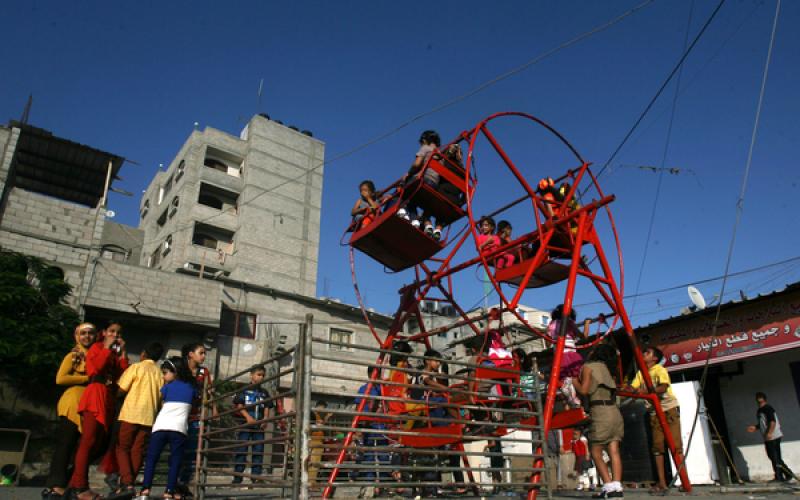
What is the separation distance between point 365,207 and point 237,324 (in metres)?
22.3

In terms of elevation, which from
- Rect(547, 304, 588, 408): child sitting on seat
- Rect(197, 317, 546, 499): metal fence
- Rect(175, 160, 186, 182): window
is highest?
Rect(175, 160, 186, 182): window

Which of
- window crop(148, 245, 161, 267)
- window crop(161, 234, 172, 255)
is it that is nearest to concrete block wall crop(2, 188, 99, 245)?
window crop(161, 234, 172, 255)

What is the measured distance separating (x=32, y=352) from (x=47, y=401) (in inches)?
78.9

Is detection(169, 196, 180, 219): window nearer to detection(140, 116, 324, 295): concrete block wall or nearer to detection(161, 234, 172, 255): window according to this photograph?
detection(140, 116, 324, 295): concrete block wall

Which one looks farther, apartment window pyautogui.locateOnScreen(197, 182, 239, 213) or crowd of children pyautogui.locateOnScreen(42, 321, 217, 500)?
apartment window pyautogui.locateOnScreen(197, 182, 239, 213)

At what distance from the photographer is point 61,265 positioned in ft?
71.6

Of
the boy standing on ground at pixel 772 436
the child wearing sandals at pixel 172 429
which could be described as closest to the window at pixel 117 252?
the child wearing sandals at pixel 172 429

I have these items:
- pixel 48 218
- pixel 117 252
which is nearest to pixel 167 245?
pixel 117 252

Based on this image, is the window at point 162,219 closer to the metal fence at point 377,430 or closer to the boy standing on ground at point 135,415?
the metal fence at point 377,430

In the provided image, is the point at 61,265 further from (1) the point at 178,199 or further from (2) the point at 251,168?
(2) the point at 251,168

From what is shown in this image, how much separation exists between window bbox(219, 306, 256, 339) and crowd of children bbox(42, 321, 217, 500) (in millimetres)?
22541

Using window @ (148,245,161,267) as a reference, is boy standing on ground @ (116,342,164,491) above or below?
below

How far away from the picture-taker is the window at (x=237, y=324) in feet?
92.5

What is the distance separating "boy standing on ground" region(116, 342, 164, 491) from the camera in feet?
18.9
